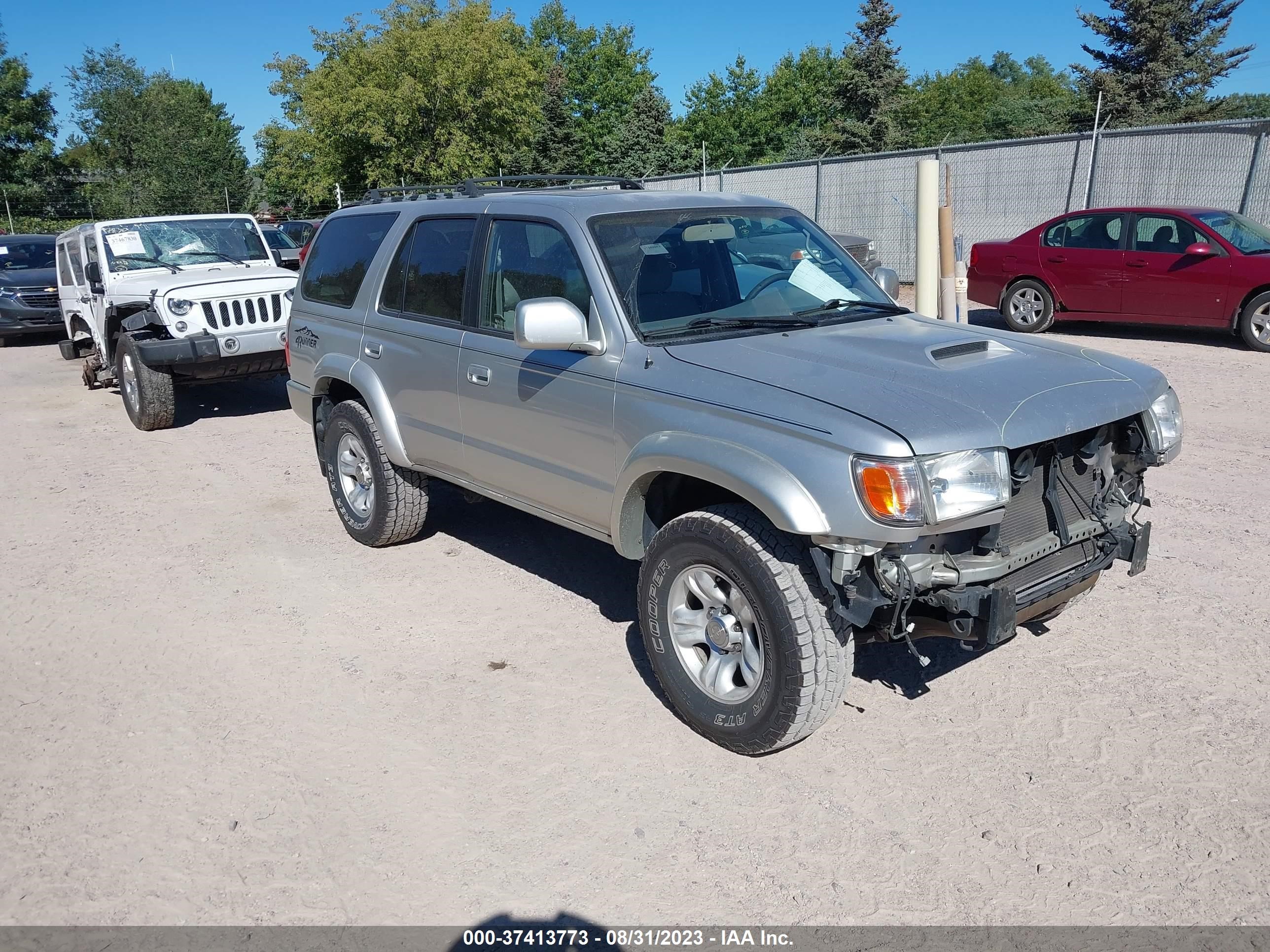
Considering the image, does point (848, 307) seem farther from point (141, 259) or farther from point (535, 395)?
point (141, 259)

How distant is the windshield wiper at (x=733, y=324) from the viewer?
4.13 metres

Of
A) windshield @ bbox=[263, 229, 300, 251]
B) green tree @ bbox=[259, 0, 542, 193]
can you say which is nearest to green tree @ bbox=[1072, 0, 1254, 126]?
green tree @ bbox=[259, 0, 542, 193]

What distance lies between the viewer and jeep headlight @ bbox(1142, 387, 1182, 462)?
384 cm

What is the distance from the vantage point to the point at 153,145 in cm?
4631

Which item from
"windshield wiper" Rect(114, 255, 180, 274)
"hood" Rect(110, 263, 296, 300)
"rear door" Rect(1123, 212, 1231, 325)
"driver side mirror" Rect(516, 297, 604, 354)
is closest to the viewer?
"driver side mirror" Rect(516, 297, 604, 354)

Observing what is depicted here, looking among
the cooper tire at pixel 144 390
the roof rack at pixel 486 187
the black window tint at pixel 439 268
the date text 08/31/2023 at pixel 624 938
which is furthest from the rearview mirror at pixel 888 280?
the cooper tire at pixel 144 390

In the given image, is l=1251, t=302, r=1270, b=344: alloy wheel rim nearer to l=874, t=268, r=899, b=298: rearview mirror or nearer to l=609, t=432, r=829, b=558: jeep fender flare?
l=874, t=268, r=899, b=298: rearview mirror

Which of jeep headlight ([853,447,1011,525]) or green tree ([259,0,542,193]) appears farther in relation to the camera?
green tree ([259,0,542,193])

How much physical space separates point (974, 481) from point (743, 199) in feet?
7.71

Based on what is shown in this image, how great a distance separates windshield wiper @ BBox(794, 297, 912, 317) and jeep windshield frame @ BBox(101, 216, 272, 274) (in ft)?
26.9

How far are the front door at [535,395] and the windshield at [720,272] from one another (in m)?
0.22

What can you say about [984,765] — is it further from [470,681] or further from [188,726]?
[188,726]

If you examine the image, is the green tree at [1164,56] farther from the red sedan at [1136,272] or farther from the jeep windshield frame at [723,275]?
the jeep windshield frame at [723,275]

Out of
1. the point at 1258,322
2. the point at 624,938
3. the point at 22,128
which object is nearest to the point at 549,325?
the point at 624,938
